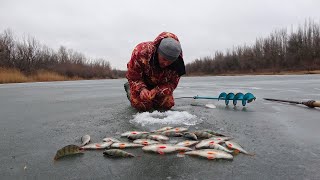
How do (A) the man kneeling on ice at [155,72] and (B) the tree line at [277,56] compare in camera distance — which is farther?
(B) the tree line at [277,56]

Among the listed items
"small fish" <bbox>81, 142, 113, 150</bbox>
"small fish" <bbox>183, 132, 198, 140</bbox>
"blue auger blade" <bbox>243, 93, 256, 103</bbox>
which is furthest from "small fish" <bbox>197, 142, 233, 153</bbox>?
"blue auger blade" <bbox>243, 93, 256, 103</bbox>

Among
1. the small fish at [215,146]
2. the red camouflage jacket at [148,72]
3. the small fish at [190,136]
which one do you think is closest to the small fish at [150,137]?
the small fish at [190,136]

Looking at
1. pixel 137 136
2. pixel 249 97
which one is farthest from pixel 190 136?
pixel 249 97

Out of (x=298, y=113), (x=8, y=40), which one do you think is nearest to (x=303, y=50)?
(x=8, y=40)

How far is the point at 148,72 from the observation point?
5.84 m

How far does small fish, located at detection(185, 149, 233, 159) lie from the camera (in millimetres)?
2863

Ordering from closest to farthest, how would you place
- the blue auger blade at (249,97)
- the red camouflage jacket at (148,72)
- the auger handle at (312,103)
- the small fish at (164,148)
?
the small fish at (164,148) < the red camouflage jacket at (148,72) < the auger handle at (312,103) < the blue auger blade at (249,97)

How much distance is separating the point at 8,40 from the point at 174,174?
136 feet

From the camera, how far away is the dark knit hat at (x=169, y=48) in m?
4.91

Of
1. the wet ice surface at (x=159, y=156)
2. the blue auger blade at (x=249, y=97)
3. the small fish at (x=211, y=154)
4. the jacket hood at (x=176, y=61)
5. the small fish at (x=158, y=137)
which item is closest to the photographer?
the wet ice surface at (x=159, y=156)

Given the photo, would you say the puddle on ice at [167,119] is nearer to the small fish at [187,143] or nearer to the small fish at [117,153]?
the small fish at [187,143]

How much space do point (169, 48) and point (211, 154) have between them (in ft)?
7.97

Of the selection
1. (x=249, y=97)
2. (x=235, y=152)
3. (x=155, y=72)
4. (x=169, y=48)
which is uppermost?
(x=169, y=48)

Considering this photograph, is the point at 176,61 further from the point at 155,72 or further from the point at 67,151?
the point at 67,151
